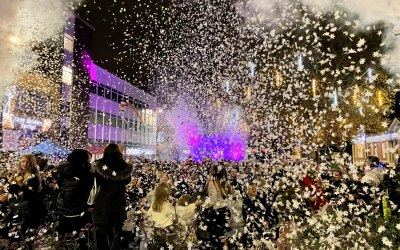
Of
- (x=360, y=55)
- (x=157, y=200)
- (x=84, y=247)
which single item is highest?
(x=360, y=55)

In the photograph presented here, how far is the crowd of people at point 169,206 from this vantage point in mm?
5168

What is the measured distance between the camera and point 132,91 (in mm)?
59500

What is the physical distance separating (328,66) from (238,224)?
20530mm

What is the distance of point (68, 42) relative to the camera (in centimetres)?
3656

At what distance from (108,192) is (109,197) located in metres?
0.07

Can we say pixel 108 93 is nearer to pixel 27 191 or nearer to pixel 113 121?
pixel 113 121

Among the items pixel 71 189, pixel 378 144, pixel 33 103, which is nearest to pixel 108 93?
pixel 33 103

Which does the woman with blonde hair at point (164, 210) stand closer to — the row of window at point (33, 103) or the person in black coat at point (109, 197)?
the person in black coat at point (109, 197)

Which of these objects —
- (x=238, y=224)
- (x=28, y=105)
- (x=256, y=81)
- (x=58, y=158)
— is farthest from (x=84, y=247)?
(x=256, y=81)

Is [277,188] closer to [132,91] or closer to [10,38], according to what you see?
[10,38]

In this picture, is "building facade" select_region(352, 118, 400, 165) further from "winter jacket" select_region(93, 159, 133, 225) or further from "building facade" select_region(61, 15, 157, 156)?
"building facade" select_region(61, 15, 157, 156)

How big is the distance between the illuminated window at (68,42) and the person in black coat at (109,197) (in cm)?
3367

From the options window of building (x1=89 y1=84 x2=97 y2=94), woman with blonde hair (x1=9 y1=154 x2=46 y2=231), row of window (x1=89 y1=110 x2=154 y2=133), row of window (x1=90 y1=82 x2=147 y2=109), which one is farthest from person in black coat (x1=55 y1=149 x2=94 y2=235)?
row of window (x1=90 y1=82 x2=147 y2=109)

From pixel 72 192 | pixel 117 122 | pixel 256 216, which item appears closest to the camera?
pixel 72 192
